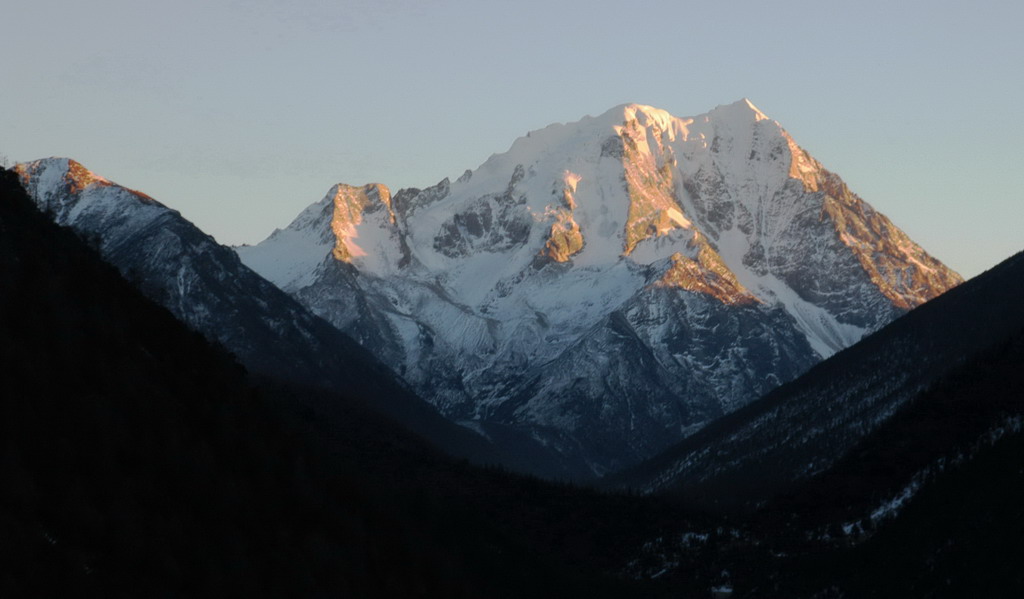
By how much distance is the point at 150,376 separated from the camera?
95438mm

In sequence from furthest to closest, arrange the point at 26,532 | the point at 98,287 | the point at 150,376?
the point at 98,287, the point at 150,376, the point at 26,532

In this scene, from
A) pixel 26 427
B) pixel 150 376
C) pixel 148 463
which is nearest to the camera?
pixel 26 427

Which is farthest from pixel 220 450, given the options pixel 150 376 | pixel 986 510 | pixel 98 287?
pixel 986 510

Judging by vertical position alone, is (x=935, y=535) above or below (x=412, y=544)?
below

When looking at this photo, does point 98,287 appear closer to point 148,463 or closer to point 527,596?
point 148,463

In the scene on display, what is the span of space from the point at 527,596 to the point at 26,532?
127m

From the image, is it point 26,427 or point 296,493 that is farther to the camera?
point 296,493

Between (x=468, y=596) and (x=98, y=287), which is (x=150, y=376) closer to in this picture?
(x=98, y=287)

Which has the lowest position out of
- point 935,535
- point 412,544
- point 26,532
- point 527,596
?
point 935,535

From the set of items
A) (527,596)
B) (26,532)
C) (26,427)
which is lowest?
(527,596)

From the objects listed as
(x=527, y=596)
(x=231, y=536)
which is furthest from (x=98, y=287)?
(x=527, y=596)

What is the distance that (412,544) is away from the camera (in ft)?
379

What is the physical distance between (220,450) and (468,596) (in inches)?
890

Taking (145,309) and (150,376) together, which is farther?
(145,309)
